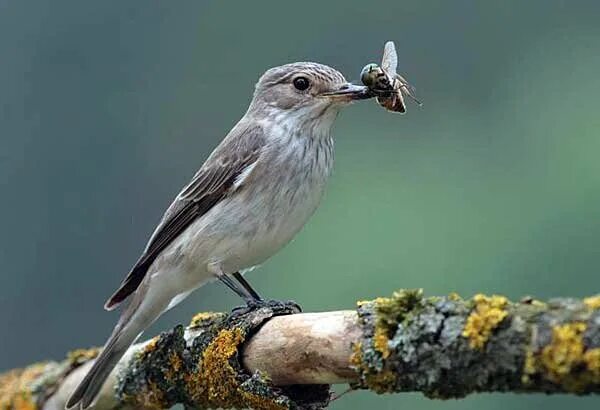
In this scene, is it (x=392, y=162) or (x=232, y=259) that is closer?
(x=232, y=259)

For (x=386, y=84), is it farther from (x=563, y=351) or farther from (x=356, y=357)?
(x=563, y=351)

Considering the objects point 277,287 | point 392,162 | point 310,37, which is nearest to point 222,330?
point 277,287

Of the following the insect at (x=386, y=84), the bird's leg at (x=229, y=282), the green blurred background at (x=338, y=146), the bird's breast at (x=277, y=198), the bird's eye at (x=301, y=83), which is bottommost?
the bird's leg at (x=229, y=282)

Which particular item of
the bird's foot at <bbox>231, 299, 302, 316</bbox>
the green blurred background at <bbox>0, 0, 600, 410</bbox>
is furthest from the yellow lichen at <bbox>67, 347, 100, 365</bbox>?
the green blurred background at <bbox>0, 0, 600, 410</bbox>

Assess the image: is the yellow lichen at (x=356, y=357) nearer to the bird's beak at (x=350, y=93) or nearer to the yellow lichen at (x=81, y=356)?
the bird's beak at (x=350, y=93)

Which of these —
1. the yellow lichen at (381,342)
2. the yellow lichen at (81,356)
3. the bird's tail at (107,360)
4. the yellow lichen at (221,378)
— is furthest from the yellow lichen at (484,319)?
the yellow lichen at (81,356)

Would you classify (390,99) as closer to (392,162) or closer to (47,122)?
(392,162)
